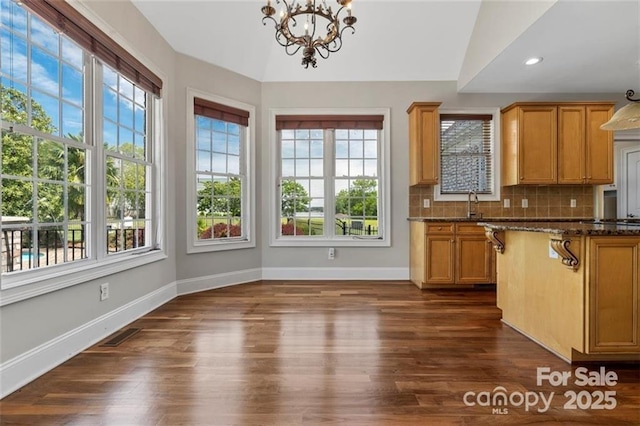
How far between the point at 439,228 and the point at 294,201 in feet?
6.68

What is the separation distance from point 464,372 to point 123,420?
6.32 ft

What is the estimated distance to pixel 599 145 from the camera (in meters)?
4.18

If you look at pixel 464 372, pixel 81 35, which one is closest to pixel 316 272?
pixel 464 372

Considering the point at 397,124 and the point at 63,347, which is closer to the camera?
the point at 63,347

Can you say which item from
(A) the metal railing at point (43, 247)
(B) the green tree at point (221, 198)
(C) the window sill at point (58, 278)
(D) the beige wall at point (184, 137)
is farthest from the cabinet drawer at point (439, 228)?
(A) the metal railing at point (43, 247)

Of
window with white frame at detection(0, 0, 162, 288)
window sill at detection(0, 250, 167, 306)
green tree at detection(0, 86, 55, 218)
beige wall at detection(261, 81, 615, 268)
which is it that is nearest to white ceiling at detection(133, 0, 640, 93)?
beige wall at detection(261, 81, 615, 268)

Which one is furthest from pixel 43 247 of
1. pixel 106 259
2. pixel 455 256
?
pixel 455 256

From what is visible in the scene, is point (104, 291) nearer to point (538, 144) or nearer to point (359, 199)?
point (359, 199)

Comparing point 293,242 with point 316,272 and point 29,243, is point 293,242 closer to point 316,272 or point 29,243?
point 316,272

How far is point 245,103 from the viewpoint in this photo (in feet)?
14.6

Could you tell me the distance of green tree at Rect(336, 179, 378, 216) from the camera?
4746mm

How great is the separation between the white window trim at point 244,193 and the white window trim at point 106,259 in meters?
0.37

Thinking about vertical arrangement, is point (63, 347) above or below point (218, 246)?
below

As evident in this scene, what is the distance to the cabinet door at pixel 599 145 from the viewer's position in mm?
4168
